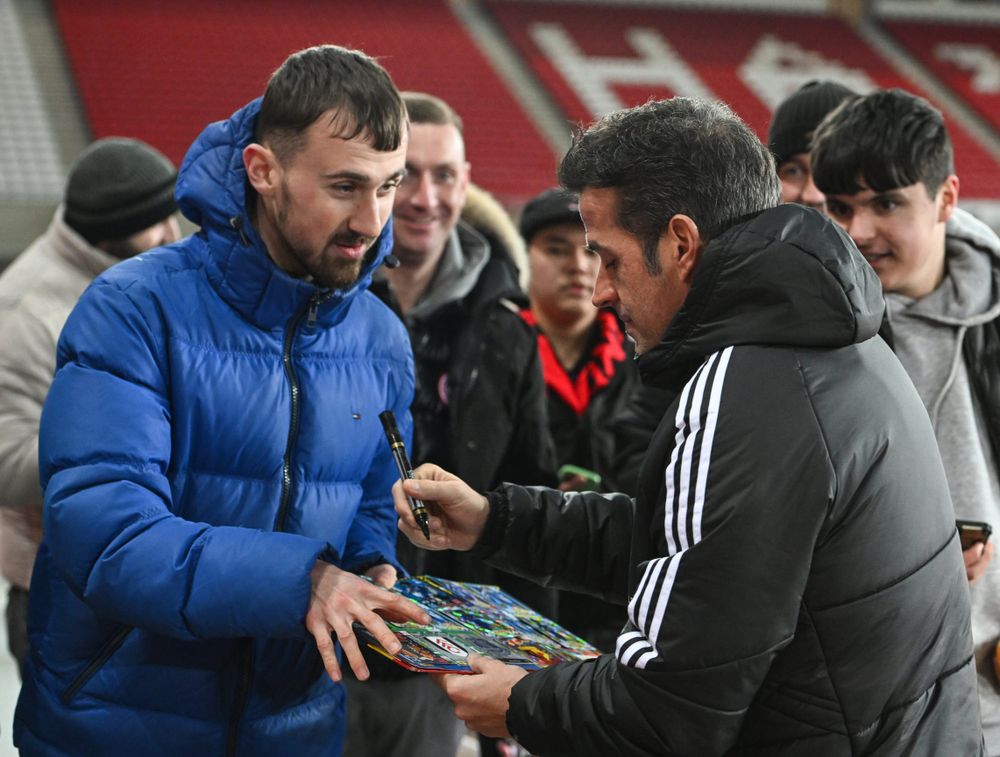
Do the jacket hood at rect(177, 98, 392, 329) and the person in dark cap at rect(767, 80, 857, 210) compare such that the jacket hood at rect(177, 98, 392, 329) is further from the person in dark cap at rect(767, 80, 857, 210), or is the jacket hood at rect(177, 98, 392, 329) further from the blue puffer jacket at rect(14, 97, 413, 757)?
the person in dark cap at rect(767, 80, 857, 210)

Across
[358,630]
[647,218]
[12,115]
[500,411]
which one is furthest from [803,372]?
[12,115]

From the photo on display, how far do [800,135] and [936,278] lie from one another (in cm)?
91

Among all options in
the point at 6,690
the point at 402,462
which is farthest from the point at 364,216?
the point at 6,690

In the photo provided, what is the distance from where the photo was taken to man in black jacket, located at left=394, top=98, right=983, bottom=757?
128 centimetres

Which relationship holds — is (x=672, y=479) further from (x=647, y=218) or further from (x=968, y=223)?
(x=968, y=223)

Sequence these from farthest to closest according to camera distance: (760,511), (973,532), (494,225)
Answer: (494,225)
(973,532)
(760,511)

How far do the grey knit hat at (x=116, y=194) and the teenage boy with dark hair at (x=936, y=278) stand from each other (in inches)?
60.2

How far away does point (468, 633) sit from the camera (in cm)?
167

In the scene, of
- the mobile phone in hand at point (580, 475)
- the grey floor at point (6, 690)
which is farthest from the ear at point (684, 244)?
the grey floor at point (6, 690)

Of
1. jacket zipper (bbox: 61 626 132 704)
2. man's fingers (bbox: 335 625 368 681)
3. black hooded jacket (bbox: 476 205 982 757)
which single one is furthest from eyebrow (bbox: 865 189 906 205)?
jacket zipper (bbox: 61 626 132 704)

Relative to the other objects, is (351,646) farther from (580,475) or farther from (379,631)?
(580,475)

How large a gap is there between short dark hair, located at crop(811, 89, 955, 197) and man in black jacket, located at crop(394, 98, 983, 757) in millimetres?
789

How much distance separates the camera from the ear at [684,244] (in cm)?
145

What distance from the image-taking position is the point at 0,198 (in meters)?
9.55
